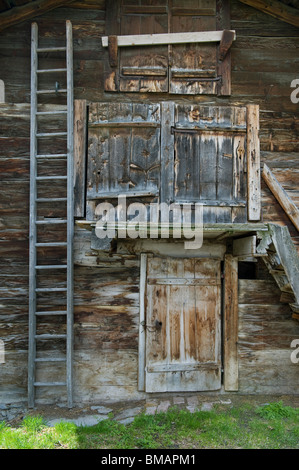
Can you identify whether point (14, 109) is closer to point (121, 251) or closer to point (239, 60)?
point (121, 251)

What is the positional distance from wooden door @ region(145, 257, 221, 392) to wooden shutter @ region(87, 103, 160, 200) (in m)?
1.16

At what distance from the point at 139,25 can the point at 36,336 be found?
15.5 feet

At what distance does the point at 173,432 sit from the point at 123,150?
3.67 metres

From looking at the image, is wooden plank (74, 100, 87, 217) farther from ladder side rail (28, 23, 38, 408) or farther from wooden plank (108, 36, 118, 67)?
wooden plank (108, 36, 118, 67)

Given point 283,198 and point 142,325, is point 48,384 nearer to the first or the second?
point 142,325

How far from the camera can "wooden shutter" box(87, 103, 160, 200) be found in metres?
4.93

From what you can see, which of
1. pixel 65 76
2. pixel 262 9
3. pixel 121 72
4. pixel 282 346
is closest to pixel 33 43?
pixel 65 76

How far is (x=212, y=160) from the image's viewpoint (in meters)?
5.00

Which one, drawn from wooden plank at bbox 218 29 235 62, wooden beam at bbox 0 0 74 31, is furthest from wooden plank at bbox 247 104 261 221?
wooden beam at bbox 0 0 74 31

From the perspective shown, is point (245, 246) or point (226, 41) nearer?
point (245, 246)

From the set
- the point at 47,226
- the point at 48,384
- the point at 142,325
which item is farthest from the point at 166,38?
the point at 48,384

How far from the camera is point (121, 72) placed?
513cm

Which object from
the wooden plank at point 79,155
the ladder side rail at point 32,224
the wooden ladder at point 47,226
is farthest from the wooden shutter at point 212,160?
the ladder side rail at point 32,224

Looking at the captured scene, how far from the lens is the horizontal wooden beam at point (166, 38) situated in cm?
504
